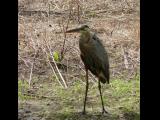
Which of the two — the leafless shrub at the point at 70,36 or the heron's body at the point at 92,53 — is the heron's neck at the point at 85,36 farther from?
the leafless shrub at the point at 70,36

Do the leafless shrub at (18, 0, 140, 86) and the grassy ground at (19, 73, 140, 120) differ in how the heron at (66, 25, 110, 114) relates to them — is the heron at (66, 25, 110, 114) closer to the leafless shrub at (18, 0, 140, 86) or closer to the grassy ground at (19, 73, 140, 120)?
the grassy ground at (19, 73, 140, 120)

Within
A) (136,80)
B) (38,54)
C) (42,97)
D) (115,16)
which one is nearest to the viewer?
(42,97)


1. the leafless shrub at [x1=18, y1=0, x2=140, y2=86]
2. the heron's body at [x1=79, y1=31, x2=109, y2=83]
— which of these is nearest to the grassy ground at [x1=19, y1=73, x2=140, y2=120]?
the leafless shrub at [x1=18, y1=0, x2=140, y2=86]

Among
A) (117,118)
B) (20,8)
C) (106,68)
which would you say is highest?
(20,8)

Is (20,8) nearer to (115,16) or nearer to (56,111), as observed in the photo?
(115,16)

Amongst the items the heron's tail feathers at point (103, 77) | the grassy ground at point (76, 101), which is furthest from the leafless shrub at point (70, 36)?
the heron's tail feathers at point (103, 77)

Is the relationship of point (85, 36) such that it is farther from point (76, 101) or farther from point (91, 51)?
point (76, 101)

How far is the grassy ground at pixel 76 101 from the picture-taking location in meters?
5.95

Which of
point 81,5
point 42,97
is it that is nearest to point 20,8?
point 81,5

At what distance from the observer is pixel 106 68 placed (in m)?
5.71

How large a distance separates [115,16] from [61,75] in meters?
2.35

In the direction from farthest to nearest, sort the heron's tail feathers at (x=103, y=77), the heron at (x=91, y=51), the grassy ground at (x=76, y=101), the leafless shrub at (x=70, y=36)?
1. the leafless shrub at (x=70, y=36)
2. the grassy ground at (x=76, y=101)
3. the heron's tail feathers at (x=103, y=77)
4. the heron at (x=91, y=51)

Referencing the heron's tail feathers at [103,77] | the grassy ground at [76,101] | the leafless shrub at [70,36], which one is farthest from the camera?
the leafless shrub at [70,36]

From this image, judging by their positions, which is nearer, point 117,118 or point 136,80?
point 117,118
